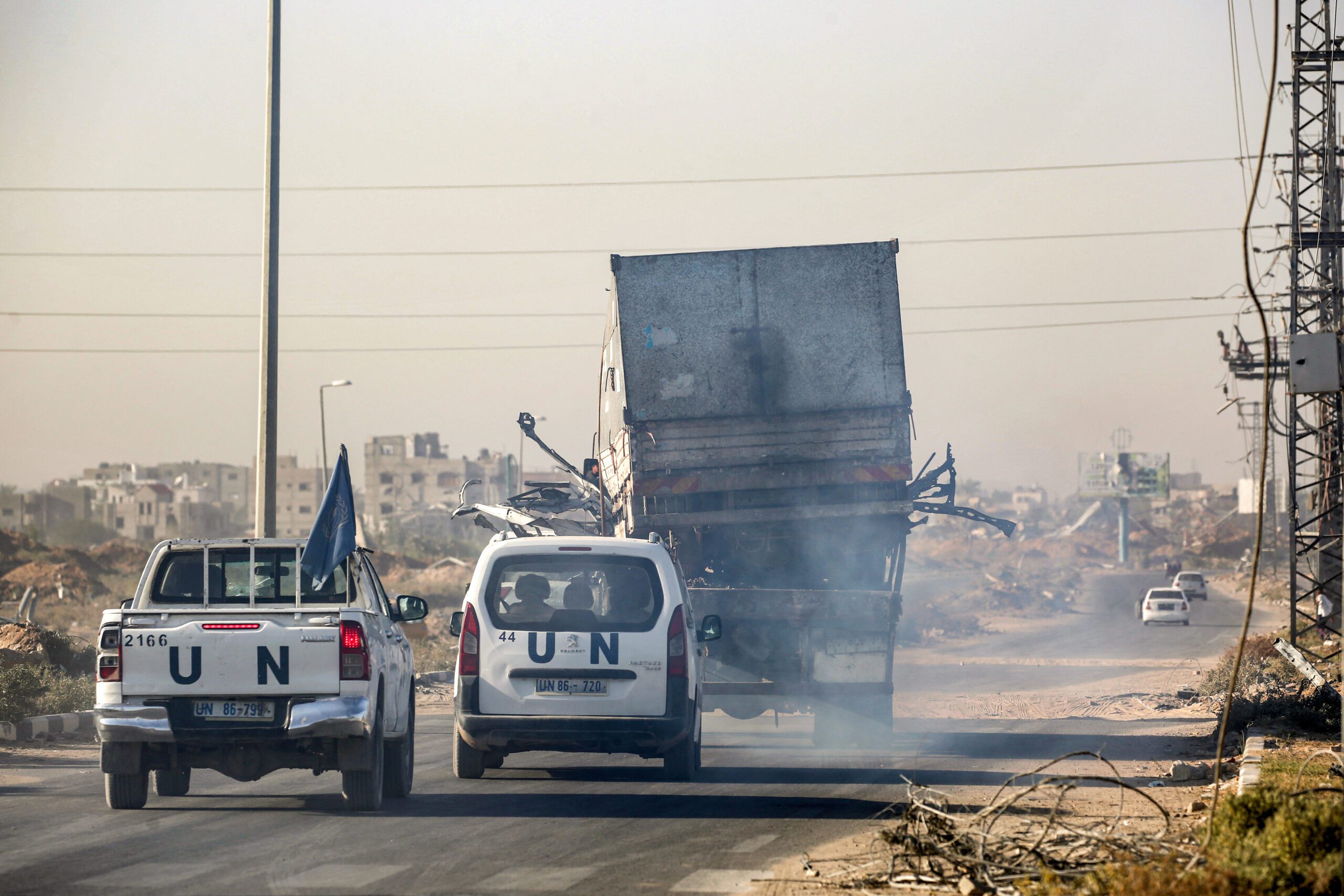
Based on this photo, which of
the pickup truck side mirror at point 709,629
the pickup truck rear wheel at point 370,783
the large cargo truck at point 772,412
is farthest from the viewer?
the large cargo truck at point 772,412

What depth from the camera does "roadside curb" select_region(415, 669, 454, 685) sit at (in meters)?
25.6

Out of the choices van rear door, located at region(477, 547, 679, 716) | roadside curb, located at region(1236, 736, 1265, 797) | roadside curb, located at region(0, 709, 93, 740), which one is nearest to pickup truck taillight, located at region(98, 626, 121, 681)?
van rear door, located at region(477, 547, 679, 716)

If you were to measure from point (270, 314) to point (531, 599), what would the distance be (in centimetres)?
Result: 801

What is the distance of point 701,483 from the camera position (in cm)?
1508

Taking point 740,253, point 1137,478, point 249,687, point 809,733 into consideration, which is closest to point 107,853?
point 249,687

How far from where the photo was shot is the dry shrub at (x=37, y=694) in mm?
16359

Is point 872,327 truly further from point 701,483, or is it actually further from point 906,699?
point 906,699

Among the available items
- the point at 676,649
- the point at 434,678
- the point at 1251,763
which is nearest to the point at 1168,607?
the point at 434,678

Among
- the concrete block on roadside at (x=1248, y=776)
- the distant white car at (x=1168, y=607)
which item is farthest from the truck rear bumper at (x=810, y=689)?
the distant white car at (x=1168, y=607)

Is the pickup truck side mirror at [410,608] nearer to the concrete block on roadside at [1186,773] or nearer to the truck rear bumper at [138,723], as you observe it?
the truck rear bumper at [138,723]

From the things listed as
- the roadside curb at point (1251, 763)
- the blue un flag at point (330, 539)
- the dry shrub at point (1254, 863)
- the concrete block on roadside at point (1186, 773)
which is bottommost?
the concrete block on roadside at point (1186, 773)

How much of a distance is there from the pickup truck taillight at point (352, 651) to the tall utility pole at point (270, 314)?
763cm

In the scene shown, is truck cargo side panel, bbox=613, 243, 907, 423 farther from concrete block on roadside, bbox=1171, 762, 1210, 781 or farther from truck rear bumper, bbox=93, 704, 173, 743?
truck rear bumper, bbox=93, 704, 173, 743

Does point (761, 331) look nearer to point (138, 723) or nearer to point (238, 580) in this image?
point (238, 580)
